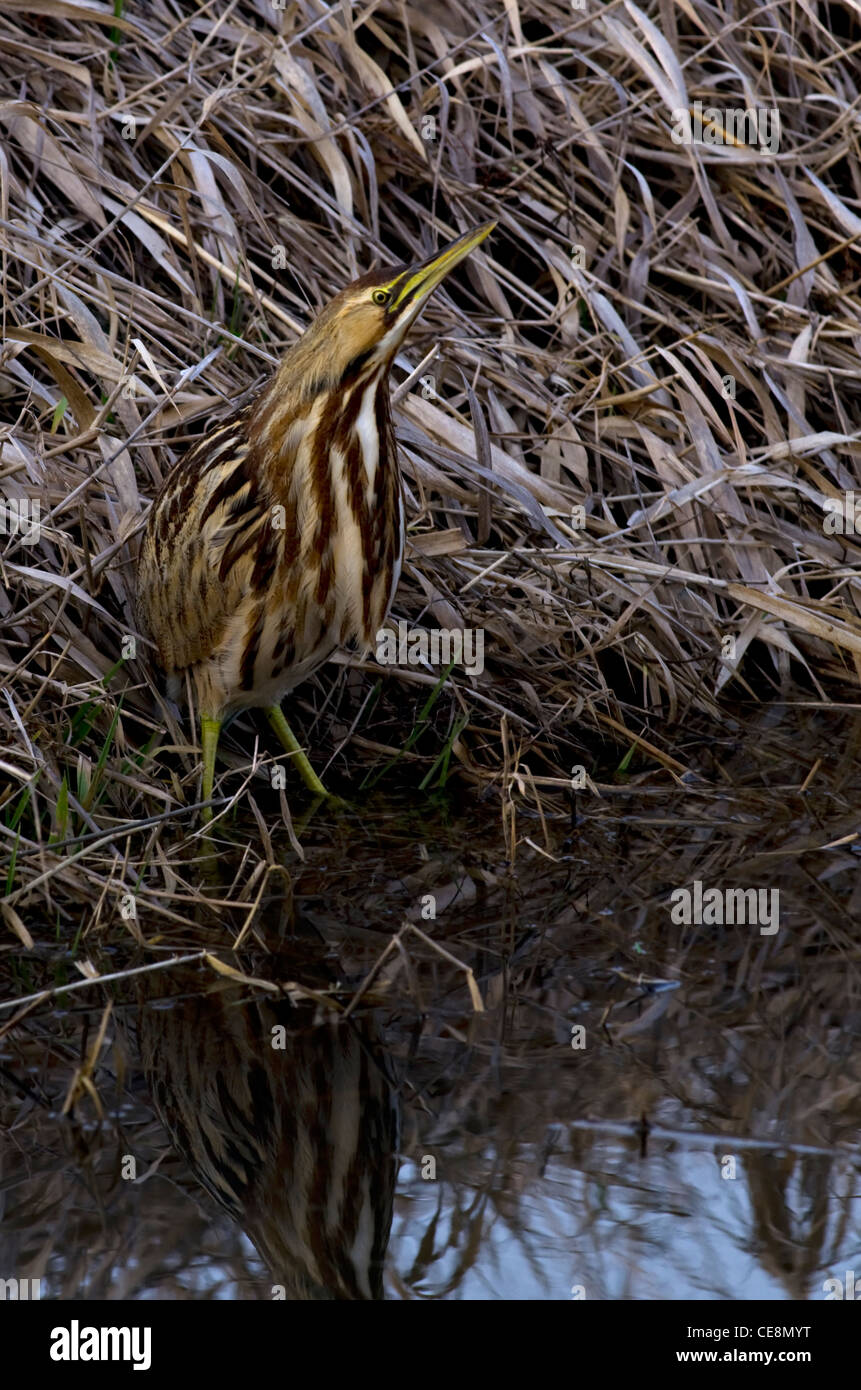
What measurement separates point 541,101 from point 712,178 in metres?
0.40

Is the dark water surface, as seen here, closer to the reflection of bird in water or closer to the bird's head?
the reflection of bird in water

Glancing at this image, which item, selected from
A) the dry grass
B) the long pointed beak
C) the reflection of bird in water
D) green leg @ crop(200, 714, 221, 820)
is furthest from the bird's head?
the reflection of bird in water

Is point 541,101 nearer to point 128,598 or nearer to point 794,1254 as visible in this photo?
point 128,598

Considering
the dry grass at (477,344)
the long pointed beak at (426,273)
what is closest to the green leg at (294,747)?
the dry grass at (477,344)

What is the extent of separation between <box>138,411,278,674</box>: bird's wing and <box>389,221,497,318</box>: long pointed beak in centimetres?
33

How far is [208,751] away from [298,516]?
0.40 m

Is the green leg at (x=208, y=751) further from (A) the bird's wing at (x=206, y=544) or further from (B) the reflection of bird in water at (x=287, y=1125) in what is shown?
(B) the reflection of bird in water at (x=287, y=1125)

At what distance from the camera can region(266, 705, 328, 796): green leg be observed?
287 centimetres

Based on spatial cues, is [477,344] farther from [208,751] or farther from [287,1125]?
[287,1125]

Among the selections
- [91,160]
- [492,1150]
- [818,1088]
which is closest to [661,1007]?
[818,1088]

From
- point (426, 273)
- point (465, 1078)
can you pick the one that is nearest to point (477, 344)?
point (426, 273)

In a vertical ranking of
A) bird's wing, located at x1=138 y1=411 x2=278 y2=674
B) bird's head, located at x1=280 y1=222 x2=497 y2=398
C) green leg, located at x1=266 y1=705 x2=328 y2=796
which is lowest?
green leg, located at x1=266 y1=705 x2=328 y2=796

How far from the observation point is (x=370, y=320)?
2611 mm
